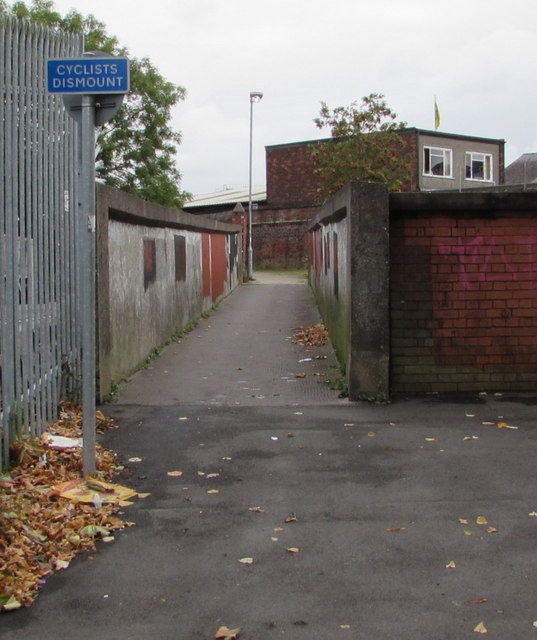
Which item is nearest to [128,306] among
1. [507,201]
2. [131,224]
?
[131,224]

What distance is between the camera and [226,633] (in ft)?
10.7

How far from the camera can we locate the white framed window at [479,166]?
4206 centimetres

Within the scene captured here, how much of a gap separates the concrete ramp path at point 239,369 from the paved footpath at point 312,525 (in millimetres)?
87

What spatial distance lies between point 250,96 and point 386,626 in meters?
32.0

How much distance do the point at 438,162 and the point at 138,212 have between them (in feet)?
111

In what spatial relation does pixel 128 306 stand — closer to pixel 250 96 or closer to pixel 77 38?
pixel 77 38

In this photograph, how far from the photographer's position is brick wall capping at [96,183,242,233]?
803 centimetres

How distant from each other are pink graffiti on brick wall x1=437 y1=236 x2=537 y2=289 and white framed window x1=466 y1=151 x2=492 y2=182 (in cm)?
3563

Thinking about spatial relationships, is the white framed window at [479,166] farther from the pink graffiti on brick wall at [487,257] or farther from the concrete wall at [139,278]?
the pink graffiti on brick wall at [487,257]

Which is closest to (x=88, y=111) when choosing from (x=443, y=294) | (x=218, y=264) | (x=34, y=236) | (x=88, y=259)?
(x=88, y=259)

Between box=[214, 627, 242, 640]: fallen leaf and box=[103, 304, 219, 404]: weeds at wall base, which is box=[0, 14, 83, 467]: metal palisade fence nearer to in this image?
box=[103, 304, 219, 404]: weeds at wall base

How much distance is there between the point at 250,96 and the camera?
33.3 m

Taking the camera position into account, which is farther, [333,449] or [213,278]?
[213,278]

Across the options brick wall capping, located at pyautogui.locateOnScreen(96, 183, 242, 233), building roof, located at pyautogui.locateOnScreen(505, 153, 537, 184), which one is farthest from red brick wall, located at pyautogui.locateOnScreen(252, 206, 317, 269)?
brick wall capping, located at pyautogui.locateOnScreen(96, 183, 242, 233)
